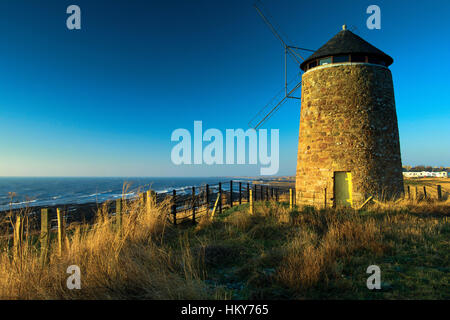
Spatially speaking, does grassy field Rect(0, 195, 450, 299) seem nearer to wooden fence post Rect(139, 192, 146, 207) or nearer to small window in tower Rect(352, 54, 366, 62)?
wooden fence post Rect(139, 192, 146, 207)

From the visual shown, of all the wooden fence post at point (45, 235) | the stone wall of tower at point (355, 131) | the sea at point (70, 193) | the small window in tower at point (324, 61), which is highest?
the small window in tower at point (324, 61)

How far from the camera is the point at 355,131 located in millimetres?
10883

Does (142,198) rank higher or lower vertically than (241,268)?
higher

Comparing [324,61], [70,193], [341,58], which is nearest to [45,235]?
A: [324,61]

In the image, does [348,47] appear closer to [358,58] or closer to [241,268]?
[358,58]

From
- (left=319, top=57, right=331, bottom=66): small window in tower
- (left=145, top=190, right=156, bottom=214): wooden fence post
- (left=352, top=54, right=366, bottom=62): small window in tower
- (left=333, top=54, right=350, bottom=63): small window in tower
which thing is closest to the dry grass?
(left=145, top=190, right=156, bottom=214): wooden fence post

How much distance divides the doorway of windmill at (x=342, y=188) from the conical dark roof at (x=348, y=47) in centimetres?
584

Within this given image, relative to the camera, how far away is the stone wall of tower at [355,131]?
10852 millimetres

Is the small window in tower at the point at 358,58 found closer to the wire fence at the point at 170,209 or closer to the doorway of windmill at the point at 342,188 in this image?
the doorway of windmill at the point at 342,188

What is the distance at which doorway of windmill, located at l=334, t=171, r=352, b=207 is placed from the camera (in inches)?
438

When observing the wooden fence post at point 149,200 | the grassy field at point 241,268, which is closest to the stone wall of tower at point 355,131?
the grassy field at point 241,268

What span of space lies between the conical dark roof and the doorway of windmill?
5836mm

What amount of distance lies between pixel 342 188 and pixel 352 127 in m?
2.95
